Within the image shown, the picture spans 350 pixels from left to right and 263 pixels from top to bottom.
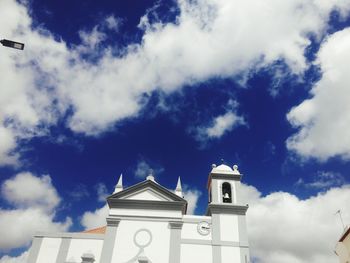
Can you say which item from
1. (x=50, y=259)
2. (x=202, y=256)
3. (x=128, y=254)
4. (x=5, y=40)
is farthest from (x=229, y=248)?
(x=5, y=40)

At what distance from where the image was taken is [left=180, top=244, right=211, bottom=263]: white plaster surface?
18.4 meters

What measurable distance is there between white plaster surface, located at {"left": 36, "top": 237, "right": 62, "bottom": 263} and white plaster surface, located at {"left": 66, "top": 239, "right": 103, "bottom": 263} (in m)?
0.86

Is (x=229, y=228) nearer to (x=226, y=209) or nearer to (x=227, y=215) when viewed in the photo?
(x=227, y=215)

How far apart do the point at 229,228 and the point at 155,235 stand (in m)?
4.75

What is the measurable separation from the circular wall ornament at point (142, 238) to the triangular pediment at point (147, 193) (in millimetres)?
2117

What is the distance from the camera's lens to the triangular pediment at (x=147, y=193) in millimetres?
20391

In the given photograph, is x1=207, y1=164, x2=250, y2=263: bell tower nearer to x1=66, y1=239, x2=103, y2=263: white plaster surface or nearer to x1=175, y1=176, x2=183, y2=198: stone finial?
x1=175, y1=176, x2=183, y2=198: stone finial

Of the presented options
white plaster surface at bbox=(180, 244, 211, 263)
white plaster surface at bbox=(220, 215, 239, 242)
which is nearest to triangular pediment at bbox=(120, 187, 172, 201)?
white plaster surface at bbox=(180, 244, 211, 263)

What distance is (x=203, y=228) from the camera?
1958cm

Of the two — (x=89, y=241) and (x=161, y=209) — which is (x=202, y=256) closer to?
(x=161, y=209)

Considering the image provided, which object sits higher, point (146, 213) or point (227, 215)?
point (227, 215)

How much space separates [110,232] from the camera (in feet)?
63.0

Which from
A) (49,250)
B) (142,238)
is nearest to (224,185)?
(142,238)

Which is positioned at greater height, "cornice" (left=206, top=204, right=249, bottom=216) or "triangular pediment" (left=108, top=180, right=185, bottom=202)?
"triangular pediment" (left=108, top=180, right=185, bottom=202)
